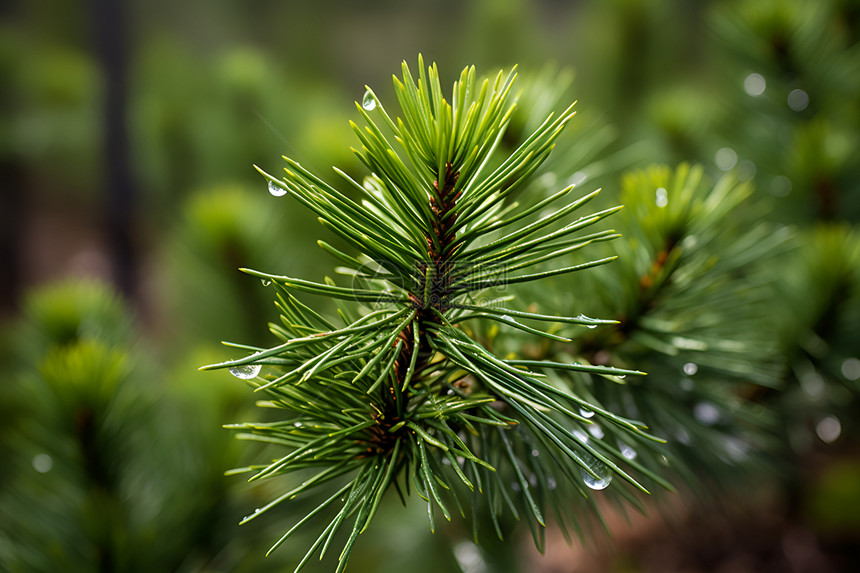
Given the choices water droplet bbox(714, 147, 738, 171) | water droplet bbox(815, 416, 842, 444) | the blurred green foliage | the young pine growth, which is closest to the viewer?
the young pine growth

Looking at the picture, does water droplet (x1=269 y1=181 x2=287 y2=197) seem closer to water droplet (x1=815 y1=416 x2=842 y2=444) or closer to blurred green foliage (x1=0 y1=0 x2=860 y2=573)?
blurred green foliage (x1=0 y1=0 x2=860 y2=573)

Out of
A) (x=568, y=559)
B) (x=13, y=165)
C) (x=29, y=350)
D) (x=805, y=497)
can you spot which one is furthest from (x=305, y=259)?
(x=13, y=165)

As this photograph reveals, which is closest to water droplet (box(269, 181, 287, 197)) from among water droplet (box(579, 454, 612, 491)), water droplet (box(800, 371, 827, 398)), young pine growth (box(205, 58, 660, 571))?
young pine growth (box(205, 58, 660, 571))

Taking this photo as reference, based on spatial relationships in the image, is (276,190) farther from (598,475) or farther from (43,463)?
(43,463)

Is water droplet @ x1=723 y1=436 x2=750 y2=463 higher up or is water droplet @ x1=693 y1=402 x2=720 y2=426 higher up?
water droplet @ x1=693 y1=402 x2=720 y2=426

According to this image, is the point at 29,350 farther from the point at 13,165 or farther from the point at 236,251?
the point at 13,165

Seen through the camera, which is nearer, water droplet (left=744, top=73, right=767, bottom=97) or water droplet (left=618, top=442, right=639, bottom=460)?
water droplet (left=618, top=442, right=639, bottom=460)
